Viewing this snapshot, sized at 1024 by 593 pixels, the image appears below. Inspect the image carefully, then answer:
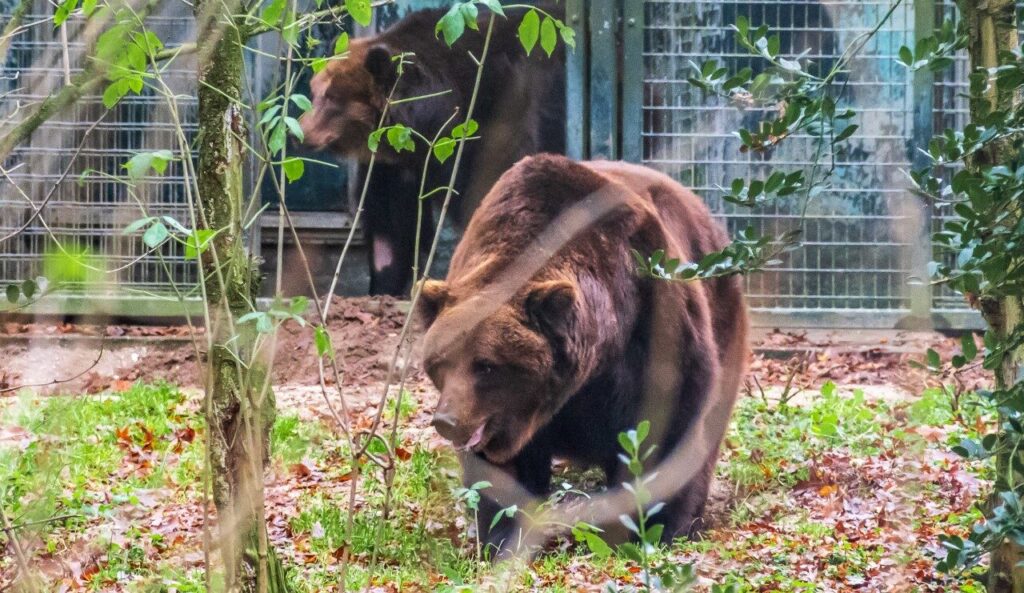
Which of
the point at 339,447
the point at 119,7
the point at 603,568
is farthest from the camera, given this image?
the point at 339,447

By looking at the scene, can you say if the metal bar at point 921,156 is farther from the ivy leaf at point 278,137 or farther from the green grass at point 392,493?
the ivy leaf at point 278,137

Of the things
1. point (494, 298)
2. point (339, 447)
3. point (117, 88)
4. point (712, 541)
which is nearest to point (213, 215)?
point (117, 88)

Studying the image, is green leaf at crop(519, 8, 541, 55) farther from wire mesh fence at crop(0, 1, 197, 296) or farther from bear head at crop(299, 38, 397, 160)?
bear head at crop(299, 38, 397, 160)

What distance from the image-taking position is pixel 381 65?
28.5 ft

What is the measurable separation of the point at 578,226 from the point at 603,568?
1392 mm

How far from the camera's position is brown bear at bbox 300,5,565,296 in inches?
337

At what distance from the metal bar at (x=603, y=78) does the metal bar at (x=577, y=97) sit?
0.07 metres

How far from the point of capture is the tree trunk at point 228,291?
110 inches

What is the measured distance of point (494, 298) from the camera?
4555mm

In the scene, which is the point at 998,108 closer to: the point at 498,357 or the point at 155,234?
the point at 155,234

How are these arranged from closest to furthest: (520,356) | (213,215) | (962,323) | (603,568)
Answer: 1. (213,215)
2. (603,568)
3. (520,356)
4. (962,323)

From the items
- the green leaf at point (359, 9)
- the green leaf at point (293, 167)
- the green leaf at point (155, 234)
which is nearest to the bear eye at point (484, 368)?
the green leaf at point (293, 167)

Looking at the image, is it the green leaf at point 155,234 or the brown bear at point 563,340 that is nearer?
the green leaf at point 155,234

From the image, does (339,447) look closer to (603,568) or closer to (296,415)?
(296,415)
